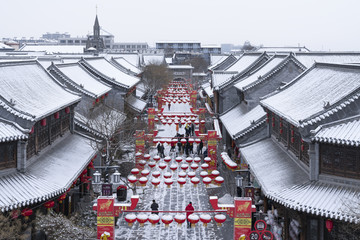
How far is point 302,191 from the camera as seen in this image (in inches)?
803

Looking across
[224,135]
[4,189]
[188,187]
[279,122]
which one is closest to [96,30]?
[224,135]

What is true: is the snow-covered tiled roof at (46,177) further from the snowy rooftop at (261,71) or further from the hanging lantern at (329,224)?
the snowy rooftop at (261,71)

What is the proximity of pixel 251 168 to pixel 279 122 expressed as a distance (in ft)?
14.2

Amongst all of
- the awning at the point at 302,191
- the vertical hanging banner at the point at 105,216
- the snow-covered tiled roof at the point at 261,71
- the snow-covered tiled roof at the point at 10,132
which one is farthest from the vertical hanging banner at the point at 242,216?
the snow-covered tiled roof at the point at 261,71

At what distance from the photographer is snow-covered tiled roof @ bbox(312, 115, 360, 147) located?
62.9 feet

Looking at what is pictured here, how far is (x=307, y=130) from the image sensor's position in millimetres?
20750

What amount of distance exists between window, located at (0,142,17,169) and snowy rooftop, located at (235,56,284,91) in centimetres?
2657

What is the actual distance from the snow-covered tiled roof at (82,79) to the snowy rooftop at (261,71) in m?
13.1

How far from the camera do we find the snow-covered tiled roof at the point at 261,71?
150ft

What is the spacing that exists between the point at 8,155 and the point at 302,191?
505 inches

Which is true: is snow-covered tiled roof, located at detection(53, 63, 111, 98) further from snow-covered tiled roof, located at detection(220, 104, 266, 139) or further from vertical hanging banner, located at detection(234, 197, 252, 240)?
vertical hanging banner, located at detection(234, 197, 252, 240)

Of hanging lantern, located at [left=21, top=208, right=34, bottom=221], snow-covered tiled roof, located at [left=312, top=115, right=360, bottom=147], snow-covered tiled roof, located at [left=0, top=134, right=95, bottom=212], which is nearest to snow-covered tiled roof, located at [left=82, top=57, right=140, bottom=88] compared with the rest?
snow-covered tiled roof, located at [left=0, top=134, right=95, bottom=212]

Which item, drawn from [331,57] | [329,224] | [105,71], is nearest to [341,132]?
[329,224]

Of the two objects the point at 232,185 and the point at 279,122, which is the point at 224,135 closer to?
the point at 232,185
